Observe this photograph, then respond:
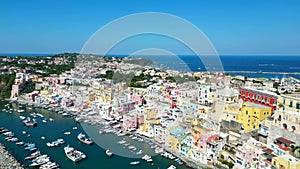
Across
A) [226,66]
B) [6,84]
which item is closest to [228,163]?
[6,84]

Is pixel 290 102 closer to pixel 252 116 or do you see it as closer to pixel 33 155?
pixel 252 116

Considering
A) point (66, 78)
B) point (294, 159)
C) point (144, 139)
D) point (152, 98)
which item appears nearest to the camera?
point (294, 159)

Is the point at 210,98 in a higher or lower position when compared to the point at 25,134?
higher

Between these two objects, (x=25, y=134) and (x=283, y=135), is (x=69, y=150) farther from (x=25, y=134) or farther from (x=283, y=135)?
(x=283, y=135)

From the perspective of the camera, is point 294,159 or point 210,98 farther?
point 210,98

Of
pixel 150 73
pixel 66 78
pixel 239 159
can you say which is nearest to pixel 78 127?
pixel 239 159

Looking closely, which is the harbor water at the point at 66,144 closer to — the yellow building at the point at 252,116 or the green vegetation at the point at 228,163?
the green vegetation at the point at 228,163

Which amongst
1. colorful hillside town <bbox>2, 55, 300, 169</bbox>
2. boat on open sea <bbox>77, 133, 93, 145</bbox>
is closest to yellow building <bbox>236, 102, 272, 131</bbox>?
colorful hillside town <bbox>2, 55, 300, 169</bbox>
